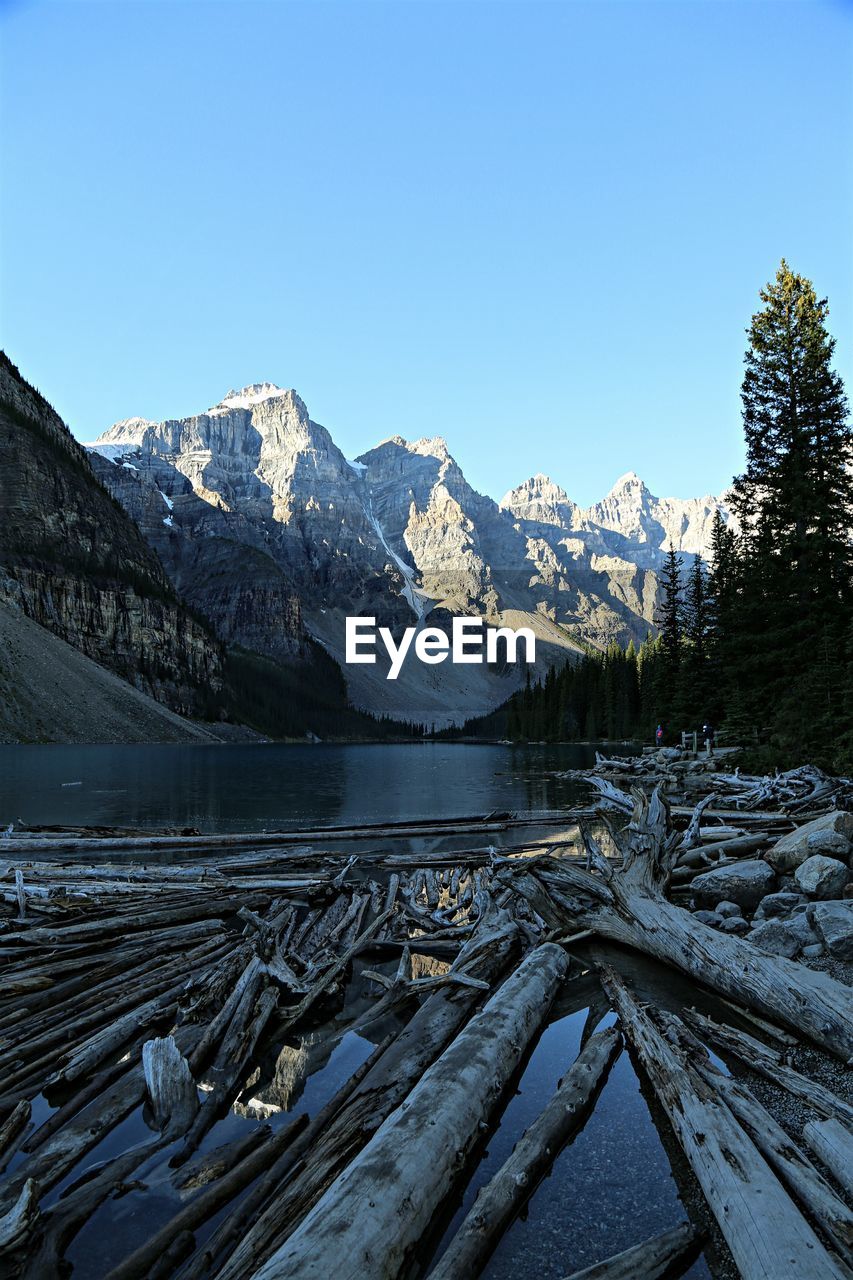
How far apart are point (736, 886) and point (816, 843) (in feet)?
6.98

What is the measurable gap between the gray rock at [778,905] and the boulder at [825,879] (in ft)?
1.32

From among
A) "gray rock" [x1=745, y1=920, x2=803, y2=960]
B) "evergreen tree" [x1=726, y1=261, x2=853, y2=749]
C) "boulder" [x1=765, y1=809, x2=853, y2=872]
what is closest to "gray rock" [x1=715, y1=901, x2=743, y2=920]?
"gray rock" [x1=745, y1=920, x2=803, y2=960]

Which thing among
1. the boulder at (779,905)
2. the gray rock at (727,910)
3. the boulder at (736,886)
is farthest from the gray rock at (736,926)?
the boulder at (736,886)

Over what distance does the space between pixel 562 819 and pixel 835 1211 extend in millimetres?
27201

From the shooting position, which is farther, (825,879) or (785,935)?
(825,879)

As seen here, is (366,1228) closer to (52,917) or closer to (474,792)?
(52,917)

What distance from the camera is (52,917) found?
14.2 meters

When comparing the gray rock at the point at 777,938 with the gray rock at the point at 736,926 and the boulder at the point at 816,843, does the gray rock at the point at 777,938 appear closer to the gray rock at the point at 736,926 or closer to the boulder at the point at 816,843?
the gray rock at the point at 736,926

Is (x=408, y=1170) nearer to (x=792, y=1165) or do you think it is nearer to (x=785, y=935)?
(x=792, y=1165)

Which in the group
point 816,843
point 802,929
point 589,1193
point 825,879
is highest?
point 816,843

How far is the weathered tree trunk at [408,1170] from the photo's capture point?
13.9ft

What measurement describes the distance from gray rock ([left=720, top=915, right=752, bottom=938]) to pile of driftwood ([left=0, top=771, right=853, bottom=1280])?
4.60ft

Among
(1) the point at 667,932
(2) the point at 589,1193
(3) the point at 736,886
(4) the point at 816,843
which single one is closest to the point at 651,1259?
(2) the point at 589,1193

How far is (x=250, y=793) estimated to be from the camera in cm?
5088
